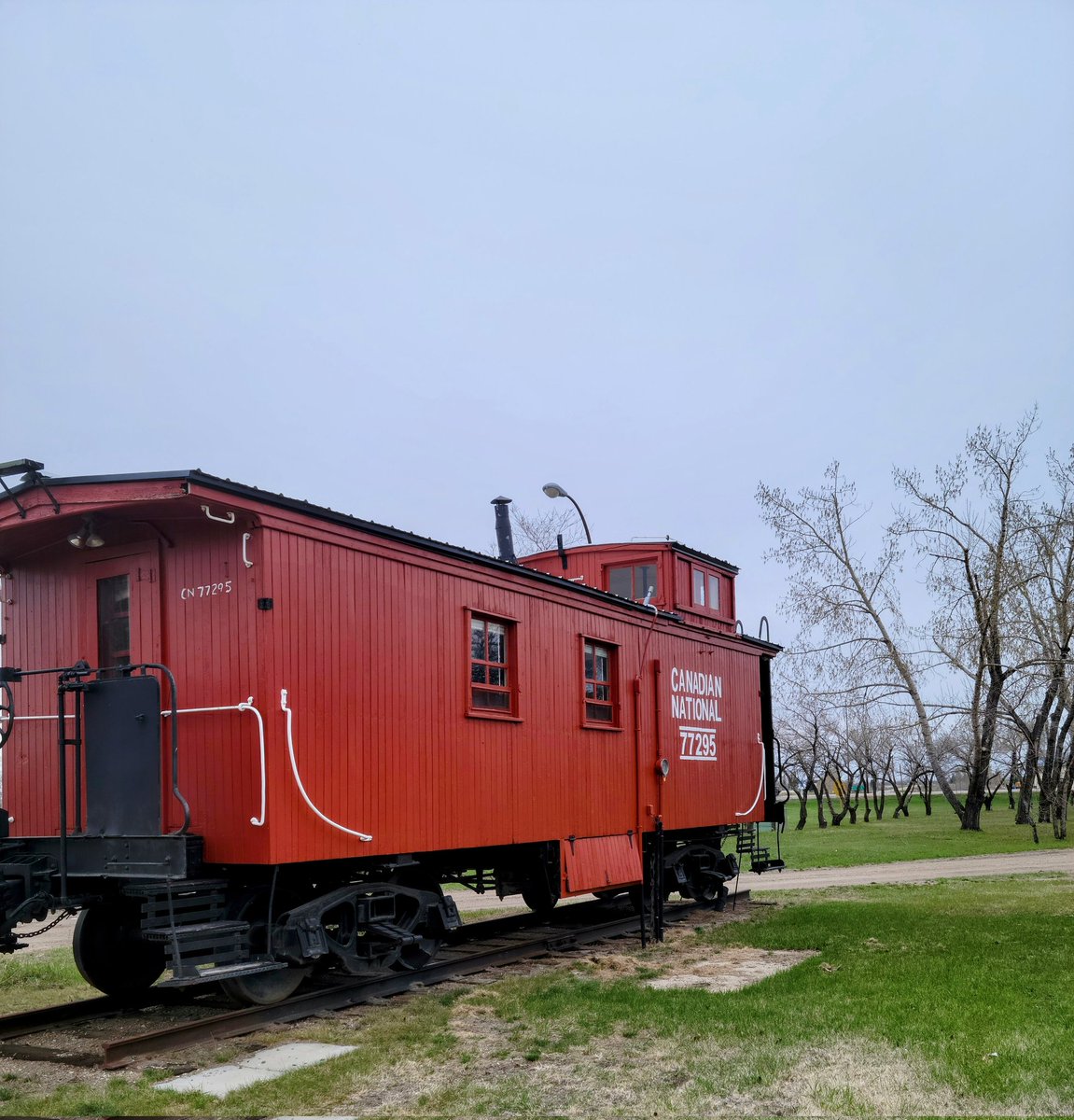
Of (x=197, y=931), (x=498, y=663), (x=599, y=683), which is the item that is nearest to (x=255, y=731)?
(x=197, y=931)

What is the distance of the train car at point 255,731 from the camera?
865 cm

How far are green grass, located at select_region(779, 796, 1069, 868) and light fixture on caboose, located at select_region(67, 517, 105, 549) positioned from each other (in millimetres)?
18405

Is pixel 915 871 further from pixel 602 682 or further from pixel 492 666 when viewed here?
pixel 492 666

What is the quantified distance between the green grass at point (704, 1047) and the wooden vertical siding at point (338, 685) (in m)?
1.50

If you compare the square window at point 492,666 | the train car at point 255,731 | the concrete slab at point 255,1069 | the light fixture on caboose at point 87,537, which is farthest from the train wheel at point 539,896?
the light fixture on caboose at point 87,537

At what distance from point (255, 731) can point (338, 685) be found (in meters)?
0.87

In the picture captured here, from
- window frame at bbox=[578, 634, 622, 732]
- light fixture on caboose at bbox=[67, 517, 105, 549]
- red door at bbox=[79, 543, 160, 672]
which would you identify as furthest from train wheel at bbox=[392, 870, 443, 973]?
light fixture on caboose at bbox=[67, 517, 105, 549]

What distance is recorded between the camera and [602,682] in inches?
532

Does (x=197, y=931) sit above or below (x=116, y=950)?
above

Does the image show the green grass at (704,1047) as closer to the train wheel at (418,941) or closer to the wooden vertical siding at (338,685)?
the train wheel at (418,941)

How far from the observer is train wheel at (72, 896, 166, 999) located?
31.7 ft

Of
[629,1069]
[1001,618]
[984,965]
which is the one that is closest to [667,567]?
[984,965]

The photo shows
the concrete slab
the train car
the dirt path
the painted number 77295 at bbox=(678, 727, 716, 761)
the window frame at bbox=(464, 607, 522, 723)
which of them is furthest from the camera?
the dirt path

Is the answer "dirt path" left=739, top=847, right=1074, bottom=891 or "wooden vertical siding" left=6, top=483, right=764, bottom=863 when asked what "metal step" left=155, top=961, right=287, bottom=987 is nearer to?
"wooden vertical siding" left=6, top=483, right=764, bottom=863
